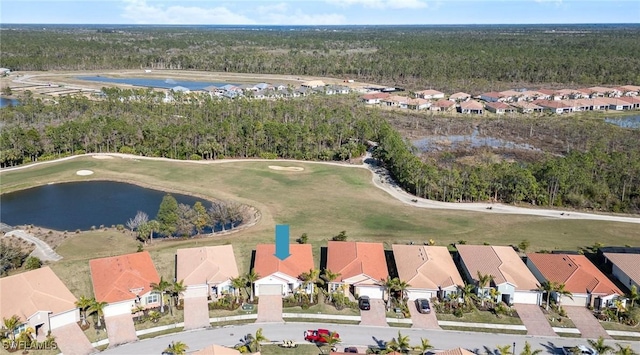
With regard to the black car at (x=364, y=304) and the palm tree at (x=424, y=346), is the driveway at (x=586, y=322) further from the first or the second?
the black car at (x=364, y=304)

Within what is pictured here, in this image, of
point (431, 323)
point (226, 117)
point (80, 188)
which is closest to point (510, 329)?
point (431, 323)

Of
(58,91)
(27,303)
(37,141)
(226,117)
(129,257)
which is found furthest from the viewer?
(58,91)

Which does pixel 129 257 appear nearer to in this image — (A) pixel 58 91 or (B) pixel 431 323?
(B) pixel 431 323

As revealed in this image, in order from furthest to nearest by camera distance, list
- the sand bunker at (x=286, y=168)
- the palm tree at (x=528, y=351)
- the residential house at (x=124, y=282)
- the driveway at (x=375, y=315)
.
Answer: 1. the sand bunker at (x=286, y=168)
2. the residential house at (x=124, y=282)
3. the driveway at (x=375, y=315)
4. the palm tree at (x=528, y=351)

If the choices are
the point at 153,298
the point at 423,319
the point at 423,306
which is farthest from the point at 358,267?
the point at 153,298

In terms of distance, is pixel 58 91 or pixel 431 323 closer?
pixel 431 323

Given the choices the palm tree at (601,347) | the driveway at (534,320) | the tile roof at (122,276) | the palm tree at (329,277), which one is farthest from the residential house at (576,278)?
the tile roof at (122,276)

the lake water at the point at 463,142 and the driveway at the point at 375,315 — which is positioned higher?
the lake water at the point at 463,142
